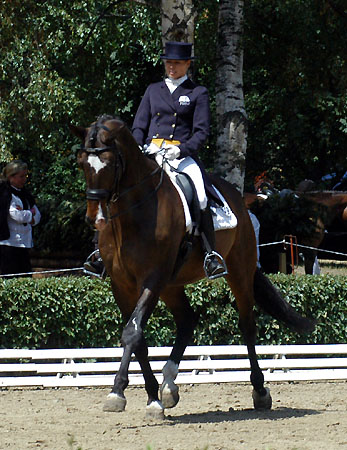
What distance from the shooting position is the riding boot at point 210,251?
338 inches

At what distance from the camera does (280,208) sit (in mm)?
14914

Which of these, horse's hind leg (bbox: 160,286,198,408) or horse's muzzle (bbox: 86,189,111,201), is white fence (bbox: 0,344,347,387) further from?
horse's muzzle (bbox: 86,189,111,201)

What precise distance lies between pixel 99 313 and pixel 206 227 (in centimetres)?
293

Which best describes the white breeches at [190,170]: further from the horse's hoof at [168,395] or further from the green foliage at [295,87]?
the green foliage at [295,87]

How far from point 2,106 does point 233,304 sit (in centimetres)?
743

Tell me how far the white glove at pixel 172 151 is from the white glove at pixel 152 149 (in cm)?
9

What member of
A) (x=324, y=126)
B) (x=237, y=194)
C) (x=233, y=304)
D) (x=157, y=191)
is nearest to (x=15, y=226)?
(x=233, y=304)

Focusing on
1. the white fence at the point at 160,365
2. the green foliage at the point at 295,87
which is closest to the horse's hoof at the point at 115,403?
the white fence at the point at 160,365

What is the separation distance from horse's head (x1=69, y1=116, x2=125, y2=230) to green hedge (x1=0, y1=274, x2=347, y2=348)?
3.76 m

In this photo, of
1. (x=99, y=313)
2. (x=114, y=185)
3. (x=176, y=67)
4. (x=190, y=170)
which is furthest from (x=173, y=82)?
(x=99, y=313)

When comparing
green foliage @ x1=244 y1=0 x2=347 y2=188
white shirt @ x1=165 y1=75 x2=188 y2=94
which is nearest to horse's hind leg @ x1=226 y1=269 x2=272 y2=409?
white shirt @ x1=165 y1=75 x2=188 y2=94

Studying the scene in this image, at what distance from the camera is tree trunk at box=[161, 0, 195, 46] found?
567 inches

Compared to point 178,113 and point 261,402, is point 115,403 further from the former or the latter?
point 178,113

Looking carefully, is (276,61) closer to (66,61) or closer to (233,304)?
(66,61)
